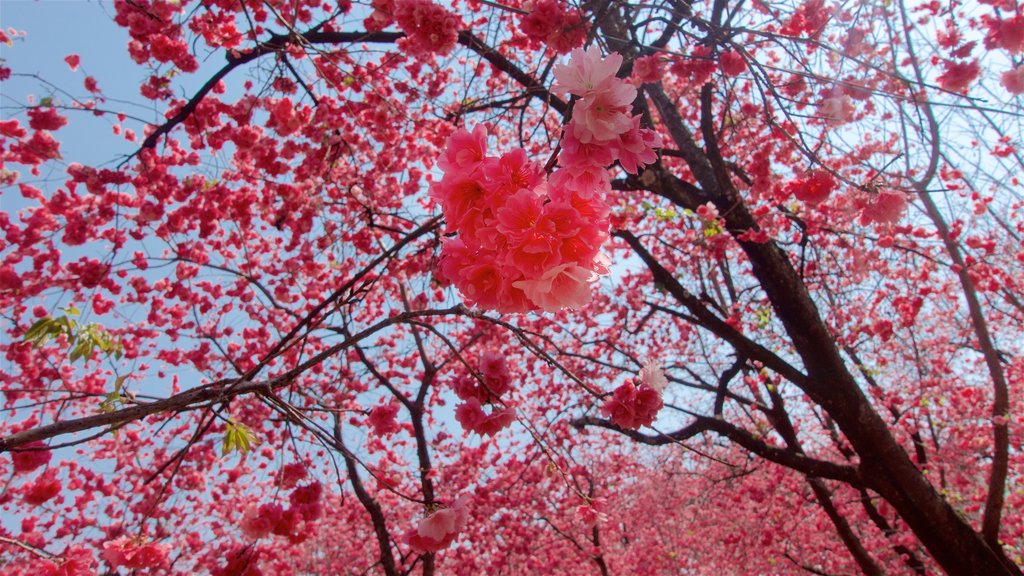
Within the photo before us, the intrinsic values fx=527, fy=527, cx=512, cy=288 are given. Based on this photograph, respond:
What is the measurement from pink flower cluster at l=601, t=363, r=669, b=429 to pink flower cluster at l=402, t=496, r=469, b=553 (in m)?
0.70

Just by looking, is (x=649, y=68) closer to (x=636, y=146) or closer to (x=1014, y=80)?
(x=1014, y=80)

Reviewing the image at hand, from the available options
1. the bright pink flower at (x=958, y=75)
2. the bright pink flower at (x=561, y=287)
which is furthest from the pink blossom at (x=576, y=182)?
the bright pink flower at (x=958, y=75)

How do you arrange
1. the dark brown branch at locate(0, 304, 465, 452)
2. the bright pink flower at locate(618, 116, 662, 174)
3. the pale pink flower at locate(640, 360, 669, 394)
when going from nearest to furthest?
the bright pink flower at locate(618, 116, 662, 174) → the dark brown branch at locate(0, 304, 465, 452) → the pale pink flower at locate(640, 360, 669, 394)

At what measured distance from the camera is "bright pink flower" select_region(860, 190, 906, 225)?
8.21 feet

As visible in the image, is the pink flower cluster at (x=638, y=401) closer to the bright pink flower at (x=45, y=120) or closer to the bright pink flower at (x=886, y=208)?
the bright pink flower at (x=886, y=208)

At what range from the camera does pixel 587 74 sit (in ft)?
3.72

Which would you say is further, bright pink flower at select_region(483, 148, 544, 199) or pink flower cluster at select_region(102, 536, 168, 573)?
pink flower cluster at select_region(102, 536, 168, 573)

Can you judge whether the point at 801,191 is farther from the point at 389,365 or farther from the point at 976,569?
the point at 389,365

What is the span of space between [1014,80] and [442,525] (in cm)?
396

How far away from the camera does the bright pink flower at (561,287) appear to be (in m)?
1.12

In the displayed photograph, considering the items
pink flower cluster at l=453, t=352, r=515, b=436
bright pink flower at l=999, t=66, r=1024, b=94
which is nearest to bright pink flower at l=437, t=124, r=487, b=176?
pink flower cluster at l=453, t=352, r=515, b=436

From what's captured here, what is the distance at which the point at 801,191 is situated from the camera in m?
2.89

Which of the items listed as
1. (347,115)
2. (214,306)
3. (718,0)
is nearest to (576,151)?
(718,0)

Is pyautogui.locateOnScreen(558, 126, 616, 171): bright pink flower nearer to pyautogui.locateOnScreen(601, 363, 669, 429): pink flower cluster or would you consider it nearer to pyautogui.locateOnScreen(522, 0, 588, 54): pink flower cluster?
pyautogui.locateOnScreen(601, 363, 669, 429): pink flower cluster
